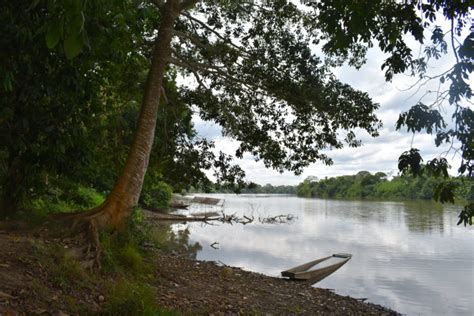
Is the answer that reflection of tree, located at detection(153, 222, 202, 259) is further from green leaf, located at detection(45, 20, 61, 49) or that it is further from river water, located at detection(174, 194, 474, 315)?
green leaf, located at detection(45, 20, 61, 49)

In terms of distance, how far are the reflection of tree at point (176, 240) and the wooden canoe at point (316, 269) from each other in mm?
4628

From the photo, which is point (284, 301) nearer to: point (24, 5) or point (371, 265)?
point (24, 5)

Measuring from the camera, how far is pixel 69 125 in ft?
21.8

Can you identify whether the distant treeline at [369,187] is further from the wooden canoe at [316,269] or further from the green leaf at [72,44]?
the green leaf at [72,44]

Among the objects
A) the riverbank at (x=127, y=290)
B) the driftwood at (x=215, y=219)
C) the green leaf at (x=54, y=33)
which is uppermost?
the green leaf at (x=54, y=33)

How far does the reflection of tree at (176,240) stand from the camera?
18.2 m

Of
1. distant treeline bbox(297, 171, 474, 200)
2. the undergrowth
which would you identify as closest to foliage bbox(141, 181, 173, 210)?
the undergrowth

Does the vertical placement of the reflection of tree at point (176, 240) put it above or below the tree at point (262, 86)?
below

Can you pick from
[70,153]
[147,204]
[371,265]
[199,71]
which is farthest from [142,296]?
[147,204]

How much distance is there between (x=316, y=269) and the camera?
47.9ft

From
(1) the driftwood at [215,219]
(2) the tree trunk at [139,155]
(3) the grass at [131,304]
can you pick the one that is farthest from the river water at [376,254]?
(3) the grass at [131,304]

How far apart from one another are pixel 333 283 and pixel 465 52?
12217mm

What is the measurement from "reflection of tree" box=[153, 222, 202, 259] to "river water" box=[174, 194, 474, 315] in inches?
18.9

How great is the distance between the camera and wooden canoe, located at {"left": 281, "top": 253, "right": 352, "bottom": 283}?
1331 centimetres
